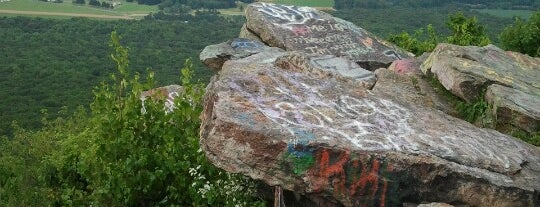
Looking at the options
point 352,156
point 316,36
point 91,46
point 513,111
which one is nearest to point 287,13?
point 316,36

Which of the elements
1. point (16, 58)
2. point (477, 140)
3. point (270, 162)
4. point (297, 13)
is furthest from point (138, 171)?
point (16, 58)

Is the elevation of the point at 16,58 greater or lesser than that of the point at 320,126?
lesser

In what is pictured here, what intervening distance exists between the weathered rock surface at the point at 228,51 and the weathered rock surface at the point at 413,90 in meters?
3.92

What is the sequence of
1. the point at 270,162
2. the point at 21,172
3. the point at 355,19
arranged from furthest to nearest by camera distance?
the point at 355,19, the point at 21,172, the point at 270,162

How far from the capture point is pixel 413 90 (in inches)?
437

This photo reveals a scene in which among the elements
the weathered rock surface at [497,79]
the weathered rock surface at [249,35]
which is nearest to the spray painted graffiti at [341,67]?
the weathered rock surface at [497,79]

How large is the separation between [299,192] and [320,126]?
91 centimetres

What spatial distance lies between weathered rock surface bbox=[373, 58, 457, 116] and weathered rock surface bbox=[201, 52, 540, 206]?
199 cm

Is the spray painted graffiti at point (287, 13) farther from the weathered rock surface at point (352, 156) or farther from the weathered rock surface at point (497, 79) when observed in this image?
the weathered rock surface at point (352, 156)

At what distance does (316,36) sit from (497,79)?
633 cm

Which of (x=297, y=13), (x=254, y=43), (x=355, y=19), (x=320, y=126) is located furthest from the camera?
(x=355, y=19)

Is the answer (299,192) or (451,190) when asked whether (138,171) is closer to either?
(299,192)

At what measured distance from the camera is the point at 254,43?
15.4m

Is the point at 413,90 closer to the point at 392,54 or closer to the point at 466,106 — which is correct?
the point at 466,106
